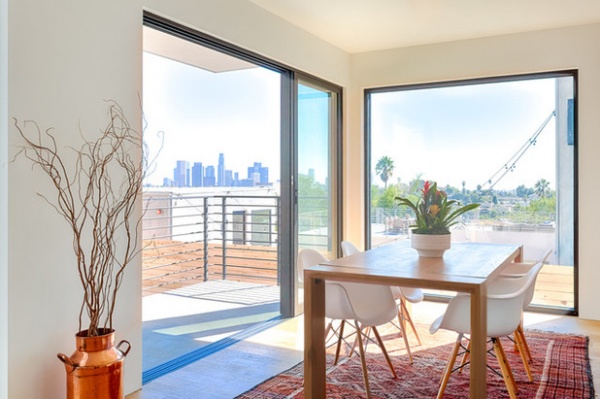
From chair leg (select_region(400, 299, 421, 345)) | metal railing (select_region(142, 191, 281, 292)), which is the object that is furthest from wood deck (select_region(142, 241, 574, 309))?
chair leg (select_region(400, 299, 421, 345))

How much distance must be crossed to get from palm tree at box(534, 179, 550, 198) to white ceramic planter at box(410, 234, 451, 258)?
2306mm

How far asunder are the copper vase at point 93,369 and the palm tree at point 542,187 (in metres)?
4.10

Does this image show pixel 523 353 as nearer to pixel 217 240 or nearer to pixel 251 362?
pixel 251 362

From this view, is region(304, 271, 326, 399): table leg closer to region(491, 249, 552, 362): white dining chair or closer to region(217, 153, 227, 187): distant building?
region(491, 249, 552, 362): white dining chair

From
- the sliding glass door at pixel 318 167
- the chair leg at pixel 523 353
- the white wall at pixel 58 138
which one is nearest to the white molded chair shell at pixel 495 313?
the chair leg at pixel 523 353

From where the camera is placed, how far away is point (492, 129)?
5.23m

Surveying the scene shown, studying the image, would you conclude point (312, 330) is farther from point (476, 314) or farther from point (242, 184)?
point (242, 184)

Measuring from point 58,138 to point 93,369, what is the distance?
111cm

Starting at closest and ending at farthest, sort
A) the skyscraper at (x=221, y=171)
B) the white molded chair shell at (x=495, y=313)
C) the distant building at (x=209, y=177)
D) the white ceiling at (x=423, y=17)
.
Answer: the white molded chair shell at (x=495, y=313), the white ceiling at (x=423, y=17), the distant building at (x=209, y=177), the skyscraper at (x=221, y=171)

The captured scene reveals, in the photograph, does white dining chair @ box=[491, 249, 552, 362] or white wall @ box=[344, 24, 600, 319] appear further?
white wall @ box=[344, 24, 600, 319]

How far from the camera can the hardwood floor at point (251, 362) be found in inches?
119

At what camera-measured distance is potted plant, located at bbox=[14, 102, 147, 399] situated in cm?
241

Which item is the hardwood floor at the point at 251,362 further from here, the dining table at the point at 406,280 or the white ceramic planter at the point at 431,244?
the white ceramic planter at the point at 431,244

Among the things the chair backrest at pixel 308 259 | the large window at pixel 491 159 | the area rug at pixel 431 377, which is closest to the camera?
the area rug at pixel 431 377
